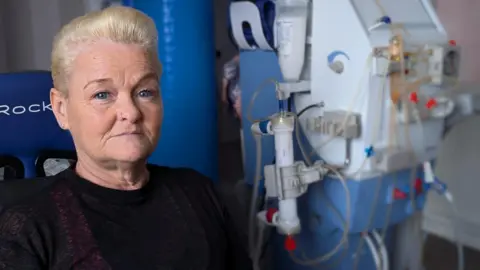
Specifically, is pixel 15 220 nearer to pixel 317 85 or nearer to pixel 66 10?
pixel 317 85

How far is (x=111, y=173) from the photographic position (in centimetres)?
108

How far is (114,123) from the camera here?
1015mm

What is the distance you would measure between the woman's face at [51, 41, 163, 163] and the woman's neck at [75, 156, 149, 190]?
4cm

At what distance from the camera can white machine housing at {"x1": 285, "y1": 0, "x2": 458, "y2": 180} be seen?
141 centimetres

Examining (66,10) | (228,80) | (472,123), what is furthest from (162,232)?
(472,123)

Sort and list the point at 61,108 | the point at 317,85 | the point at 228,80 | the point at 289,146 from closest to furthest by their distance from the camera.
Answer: the point at 61,108, the point at 289,146, the point at 317,85, the point at 228,80

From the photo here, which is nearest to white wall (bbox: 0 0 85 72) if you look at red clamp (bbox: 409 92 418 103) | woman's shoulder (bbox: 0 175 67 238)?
woman's shoulder (bbox: 0 175 67 238)

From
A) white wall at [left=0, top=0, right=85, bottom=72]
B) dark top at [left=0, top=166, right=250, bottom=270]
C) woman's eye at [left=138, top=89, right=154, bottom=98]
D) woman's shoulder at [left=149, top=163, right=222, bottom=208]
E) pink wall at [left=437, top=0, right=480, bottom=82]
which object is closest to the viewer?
dark top at [left=0, top=166, right=250, bottom=270]

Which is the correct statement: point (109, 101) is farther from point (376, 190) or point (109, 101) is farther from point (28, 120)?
point (376, 190)

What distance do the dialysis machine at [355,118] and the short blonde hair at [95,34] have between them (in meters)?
0.54

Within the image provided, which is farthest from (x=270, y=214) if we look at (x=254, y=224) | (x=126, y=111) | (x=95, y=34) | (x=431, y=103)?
(x=95, y=34)

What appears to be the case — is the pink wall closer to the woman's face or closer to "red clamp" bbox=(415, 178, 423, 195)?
"red clamp" bbox=(415, 178, 423, 195)

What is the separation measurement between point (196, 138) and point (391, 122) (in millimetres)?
752

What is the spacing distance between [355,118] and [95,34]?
77 centimetres
